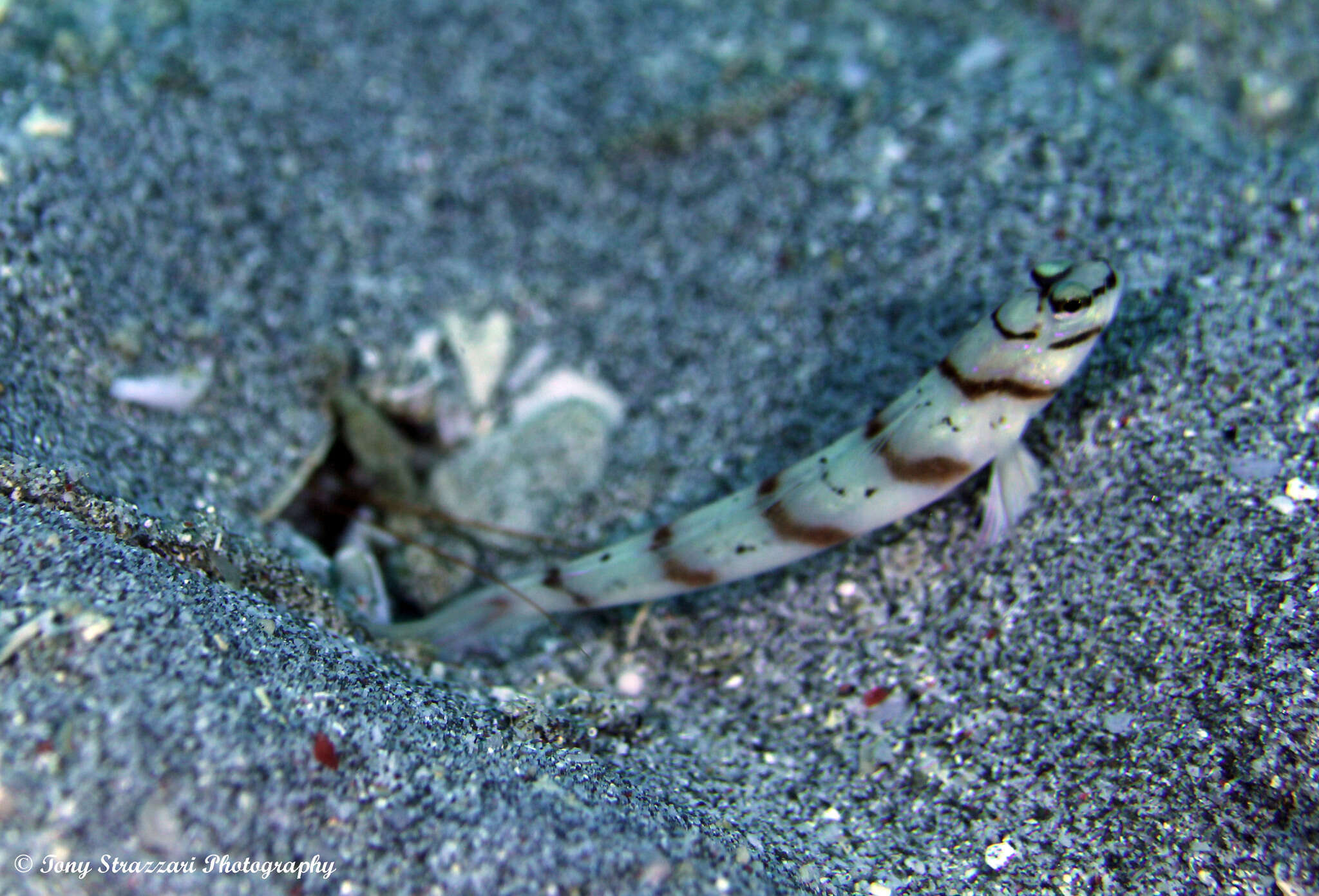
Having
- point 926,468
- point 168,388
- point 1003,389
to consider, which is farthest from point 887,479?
point 168,388

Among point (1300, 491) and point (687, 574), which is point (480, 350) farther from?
point (1300, 491)

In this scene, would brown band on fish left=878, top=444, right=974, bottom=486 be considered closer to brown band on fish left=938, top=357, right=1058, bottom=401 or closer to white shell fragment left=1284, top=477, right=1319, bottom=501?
brown band on fish left=938, top=357, right=1058, bottom=401

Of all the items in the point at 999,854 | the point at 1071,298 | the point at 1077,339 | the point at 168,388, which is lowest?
the point at 999,854

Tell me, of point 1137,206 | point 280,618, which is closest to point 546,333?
point 280,618

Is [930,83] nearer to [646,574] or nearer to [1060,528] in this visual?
[1060,528]

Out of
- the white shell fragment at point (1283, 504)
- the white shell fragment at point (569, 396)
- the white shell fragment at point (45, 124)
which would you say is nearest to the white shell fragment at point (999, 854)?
the white shell fragment at point (1283, 504)

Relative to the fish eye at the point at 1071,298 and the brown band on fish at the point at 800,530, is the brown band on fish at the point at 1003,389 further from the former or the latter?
the brown band on fish at the point at 800,530
